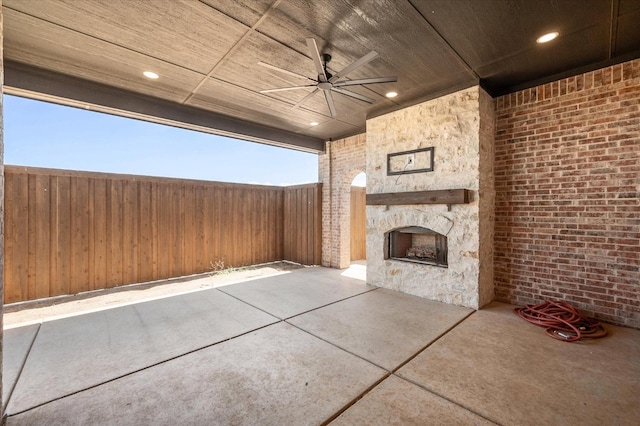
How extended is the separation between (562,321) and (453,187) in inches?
71.7

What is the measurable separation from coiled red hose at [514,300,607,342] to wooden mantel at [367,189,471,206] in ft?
4.78

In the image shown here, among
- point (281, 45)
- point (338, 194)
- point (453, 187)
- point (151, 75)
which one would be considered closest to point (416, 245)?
point (453, 187)

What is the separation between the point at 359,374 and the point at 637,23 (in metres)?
3.87

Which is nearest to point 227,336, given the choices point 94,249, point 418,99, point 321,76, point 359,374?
point 359,374

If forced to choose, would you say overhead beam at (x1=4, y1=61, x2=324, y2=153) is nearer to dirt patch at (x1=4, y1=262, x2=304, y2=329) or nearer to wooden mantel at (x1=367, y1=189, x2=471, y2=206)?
wooden mantel at (x1=367, y1=189, x2=471, y2=206)

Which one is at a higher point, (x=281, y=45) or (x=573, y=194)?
(x=281, y=45)

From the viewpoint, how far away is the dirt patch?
129 inches

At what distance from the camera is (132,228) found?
15.4 ft

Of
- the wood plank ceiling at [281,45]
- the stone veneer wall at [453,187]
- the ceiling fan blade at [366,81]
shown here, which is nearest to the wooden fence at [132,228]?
the wood plank ceiling at [281,45]

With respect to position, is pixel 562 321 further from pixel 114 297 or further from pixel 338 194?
pixel 114 297

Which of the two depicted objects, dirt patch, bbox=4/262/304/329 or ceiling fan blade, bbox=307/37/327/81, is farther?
dirt patch, bbox=4/262/304/329

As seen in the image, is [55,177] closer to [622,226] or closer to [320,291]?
[320,291]

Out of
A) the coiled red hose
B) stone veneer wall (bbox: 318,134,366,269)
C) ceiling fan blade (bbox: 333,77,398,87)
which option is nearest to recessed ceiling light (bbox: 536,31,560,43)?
ceiling fan blade (bbox: 333,77,398,87)

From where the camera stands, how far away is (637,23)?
2.41 meters
